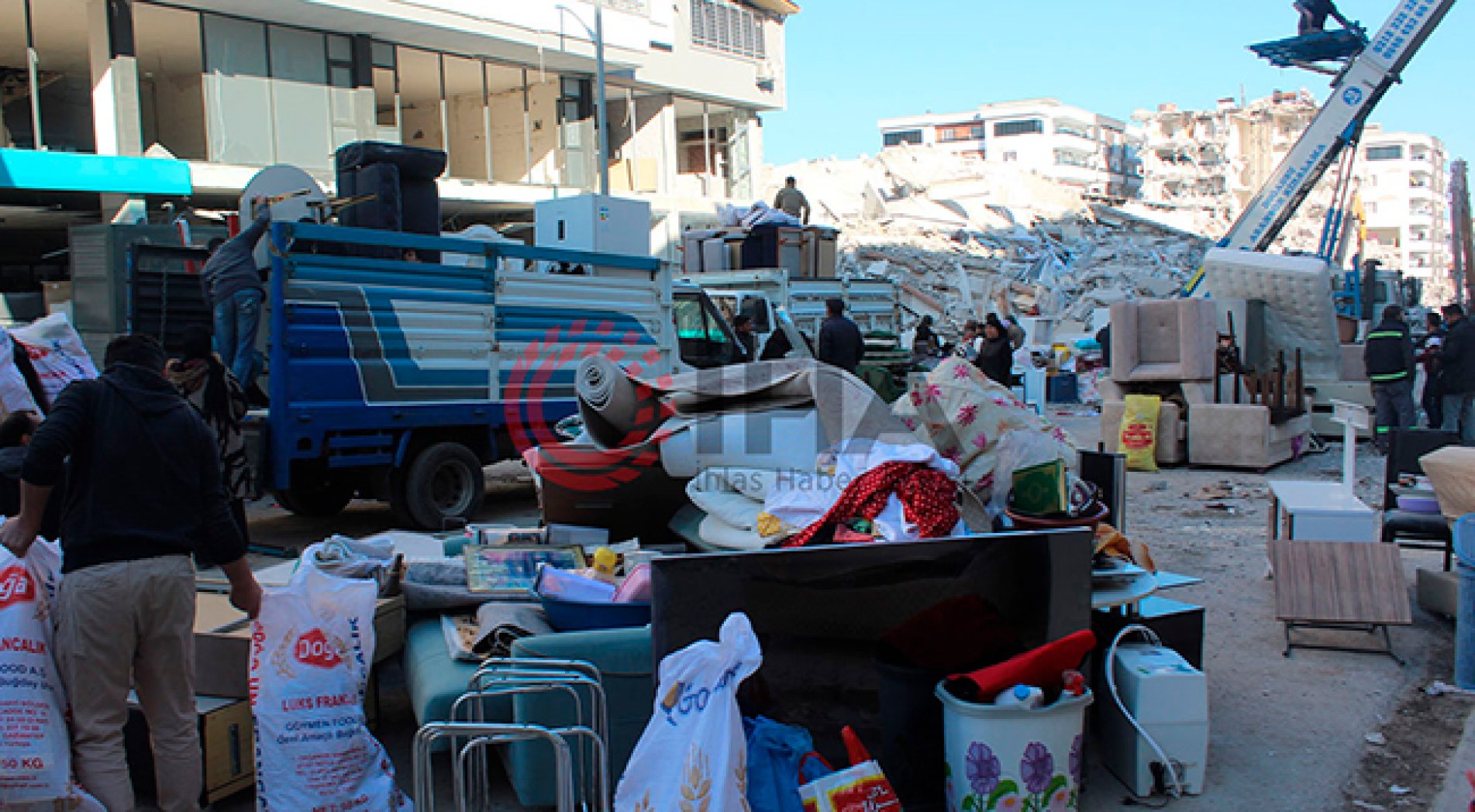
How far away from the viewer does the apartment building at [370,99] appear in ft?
58.4

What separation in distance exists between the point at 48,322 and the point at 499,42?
19.0 meters

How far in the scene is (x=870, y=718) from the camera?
3.67 meters

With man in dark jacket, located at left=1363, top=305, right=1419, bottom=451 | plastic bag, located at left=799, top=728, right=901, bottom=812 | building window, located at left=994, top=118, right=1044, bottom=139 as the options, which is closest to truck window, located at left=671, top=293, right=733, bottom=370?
man in dark jacket, located at left=1363, top=305, right=1419, bottom=451

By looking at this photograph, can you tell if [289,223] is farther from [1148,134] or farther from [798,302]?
[1148,134]

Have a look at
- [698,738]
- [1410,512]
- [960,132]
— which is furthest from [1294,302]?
[960,132]

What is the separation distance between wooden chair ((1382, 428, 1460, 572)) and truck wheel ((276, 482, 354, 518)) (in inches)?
292

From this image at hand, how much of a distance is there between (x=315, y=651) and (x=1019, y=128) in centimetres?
9022

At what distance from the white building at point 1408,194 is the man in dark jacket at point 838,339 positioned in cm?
8162

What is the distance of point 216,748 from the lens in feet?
12.5

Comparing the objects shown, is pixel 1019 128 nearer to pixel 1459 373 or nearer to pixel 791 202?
pixel 791 202

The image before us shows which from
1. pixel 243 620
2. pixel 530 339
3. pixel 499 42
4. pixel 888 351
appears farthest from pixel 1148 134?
pixel 243 620

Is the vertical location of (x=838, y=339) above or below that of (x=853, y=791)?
above

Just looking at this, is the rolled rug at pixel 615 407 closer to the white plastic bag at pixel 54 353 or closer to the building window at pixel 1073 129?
the white plastic bag at pixel 54 353

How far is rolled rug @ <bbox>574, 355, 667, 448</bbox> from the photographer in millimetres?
6105
